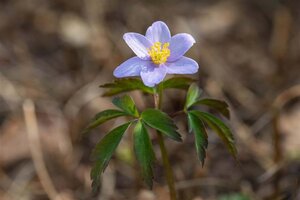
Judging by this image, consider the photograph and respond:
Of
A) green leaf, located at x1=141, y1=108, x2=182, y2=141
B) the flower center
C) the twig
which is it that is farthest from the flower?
the twig

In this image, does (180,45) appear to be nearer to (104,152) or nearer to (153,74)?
(153,74)

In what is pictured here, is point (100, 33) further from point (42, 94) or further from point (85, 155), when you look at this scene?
point (85, 155)

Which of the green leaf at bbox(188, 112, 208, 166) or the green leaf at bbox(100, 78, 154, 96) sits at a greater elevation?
the green leaf at bbox(100, 78, 154, 96)

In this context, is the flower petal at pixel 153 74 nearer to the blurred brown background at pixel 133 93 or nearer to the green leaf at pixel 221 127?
the green leaf at pixel 221 127

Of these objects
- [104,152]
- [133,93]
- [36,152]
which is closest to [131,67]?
[104,152]

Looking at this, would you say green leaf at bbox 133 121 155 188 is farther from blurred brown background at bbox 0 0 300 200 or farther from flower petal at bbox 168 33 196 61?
blurred brown background at bbox 0 0 300 200

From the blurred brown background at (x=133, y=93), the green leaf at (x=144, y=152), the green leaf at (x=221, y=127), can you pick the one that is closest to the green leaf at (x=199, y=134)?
the green leaf at (x=221, y=127)
